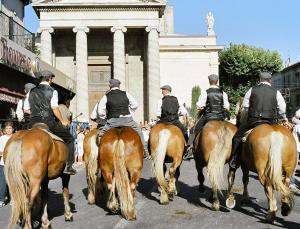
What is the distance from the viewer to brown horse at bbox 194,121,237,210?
847 centimetres

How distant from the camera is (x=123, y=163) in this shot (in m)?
7.93

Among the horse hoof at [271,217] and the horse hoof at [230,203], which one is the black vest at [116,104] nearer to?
the horse hoof at [230,203]

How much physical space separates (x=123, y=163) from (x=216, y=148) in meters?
1.80

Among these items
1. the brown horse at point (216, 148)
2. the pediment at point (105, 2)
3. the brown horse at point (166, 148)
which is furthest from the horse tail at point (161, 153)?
the pediment at point (105, 2)

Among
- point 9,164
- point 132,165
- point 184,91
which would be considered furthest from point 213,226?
point 184,91

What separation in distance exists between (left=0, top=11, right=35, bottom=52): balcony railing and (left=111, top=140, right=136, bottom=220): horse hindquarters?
13974mm

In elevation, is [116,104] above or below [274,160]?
above

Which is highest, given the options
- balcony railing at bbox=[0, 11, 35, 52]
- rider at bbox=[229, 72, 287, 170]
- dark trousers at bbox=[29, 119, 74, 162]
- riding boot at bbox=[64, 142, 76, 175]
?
balcony railing at bbox=[0, 11, 35, 52]

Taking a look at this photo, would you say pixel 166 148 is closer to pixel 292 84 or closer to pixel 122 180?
pixel 122 180

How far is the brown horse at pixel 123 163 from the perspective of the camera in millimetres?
7844

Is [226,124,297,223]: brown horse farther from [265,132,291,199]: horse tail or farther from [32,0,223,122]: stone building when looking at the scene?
[32,0,223,122]: stone building

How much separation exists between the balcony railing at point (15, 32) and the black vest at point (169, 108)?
11.6 m

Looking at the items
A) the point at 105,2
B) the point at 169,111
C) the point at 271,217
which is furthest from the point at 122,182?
the point at 105,2

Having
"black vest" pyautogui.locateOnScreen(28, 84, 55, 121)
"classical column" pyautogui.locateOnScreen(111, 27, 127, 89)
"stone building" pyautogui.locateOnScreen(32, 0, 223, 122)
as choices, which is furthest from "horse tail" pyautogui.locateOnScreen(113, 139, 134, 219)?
"classical column" pyautogui.locateOnScreen(111, 27, 127, 89)
